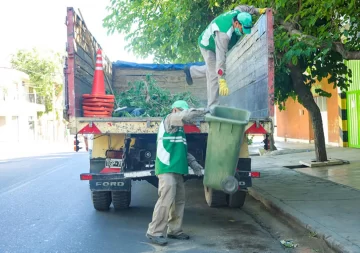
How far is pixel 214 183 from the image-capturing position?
5.42 metres

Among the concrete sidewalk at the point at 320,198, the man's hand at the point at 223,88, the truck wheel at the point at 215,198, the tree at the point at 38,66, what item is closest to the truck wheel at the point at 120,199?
the truck wheel at the point at 215,198

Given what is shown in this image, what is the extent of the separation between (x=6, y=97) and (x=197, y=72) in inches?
1465

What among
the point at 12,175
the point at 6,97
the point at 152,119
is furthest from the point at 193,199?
the point at 6,97

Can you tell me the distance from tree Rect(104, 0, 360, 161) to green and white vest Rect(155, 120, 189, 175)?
359 centimetres

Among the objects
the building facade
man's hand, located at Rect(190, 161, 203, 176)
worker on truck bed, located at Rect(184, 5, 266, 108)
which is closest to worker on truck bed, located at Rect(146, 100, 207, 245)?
A: man's hand, located at Rect(190, 161, 203, 176)

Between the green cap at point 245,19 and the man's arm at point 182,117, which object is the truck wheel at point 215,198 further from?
the green cap at point 245,19

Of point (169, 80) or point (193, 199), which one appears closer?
point (193, 199)

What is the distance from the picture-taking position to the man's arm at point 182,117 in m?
5.19

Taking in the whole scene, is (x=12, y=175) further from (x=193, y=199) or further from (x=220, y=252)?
(x=220, y=252)

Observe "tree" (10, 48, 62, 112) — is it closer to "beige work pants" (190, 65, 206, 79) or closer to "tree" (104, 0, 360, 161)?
"tree" (104, 0, 360, 161)

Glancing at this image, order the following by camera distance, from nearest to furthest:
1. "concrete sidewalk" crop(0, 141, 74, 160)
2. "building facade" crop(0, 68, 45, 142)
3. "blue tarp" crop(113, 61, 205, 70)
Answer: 1. "blue tarp" crop(113, 61, 205, 70)
2. "concrete sidewalk" crop(0, 141, 74, 160)
3. "building facade" crop(0, 68, 45, 142)

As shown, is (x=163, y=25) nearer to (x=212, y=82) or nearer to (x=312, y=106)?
(x=312, y=106)

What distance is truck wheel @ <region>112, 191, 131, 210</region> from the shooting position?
727 centimetres

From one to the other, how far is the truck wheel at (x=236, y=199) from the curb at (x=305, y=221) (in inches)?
18.8
